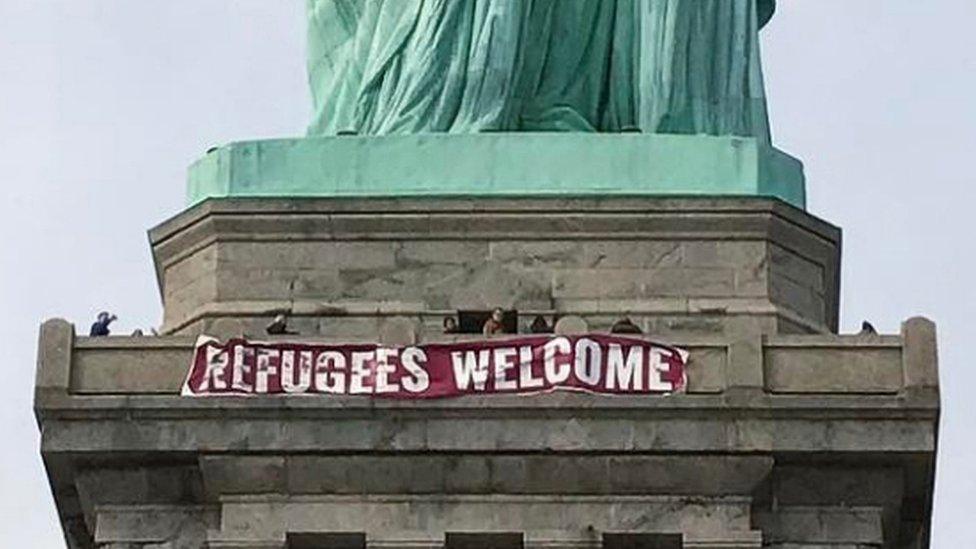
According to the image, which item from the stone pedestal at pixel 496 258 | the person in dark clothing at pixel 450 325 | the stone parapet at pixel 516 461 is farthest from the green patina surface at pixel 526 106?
the stone parapet at pixel 516 461

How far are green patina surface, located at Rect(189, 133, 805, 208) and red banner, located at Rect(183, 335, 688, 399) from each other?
2.74 m

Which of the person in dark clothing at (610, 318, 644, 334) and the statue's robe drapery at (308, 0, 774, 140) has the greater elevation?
the statue's robe drapery at (308, 0, 774, 140)

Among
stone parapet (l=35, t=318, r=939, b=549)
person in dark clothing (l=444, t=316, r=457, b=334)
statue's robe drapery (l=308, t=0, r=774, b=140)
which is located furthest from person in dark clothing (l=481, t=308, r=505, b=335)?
statue's robe drapery (l=308, t=0, r=774, b=140)

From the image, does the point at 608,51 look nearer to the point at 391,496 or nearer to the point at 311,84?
the point at 311,84

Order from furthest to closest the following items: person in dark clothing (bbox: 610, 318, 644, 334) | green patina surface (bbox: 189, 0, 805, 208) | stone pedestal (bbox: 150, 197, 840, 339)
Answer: green patina surface (bbox: 189, 0, 805, 208), stone pedestal (bbox: 150, 197, 840, 339), person in dark clothing (bbox: 610, 318, 644, 334)

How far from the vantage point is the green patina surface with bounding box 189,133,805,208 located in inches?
1512

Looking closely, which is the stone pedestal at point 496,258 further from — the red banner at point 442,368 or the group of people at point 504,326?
the red banner at point 442,368

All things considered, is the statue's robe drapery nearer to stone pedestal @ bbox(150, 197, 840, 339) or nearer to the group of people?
stone pedestal @ bbox(150, 197, 840, 339)

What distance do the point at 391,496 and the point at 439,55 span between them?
6333 mm

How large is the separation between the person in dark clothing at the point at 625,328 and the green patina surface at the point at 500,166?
179cm

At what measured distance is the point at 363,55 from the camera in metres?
40.9

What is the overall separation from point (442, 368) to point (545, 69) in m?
5.72

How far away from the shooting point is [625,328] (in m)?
36.7

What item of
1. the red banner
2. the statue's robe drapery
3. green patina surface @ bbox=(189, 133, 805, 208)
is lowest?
the red banner
